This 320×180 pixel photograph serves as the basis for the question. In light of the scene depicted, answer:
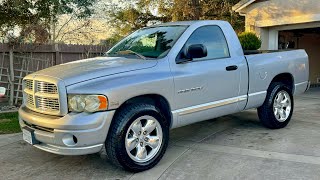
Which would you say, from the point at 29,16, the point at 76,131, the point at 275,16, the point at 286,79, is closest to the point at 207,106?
the point at 76,131

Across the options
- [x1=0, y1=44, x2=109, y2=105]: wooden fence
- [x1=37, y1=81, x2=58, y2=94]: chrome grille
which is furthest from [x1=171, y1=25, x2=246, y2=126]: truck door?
[x1=0, y1=44, x2=109, y2=105]: wooden fence

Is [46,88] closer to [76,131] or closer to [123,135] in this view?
[76,131]

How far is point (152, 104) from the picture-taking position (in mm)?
4652

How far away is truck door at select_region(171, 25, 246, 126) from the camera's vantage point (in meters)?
4.86

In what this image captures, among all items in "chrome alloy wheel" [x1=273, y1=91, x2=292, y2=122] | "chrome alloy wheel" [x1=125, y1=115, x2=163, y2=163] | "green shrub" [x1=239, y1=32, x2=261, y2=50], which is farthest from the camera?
"green shrub" [x1=239, y1=32, x2=261, y2=50]

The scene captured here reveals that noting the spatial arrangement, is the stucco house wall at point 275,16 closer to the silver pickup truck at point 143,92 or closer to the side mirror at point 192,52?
the silver pickup truck at point 143,92

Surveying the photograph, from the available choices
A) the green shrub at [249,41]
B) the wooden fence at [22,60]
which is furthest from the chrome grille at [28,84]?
the green shrub at [249,41]

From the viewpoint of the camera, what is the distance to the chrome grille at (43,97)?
4.13 meters

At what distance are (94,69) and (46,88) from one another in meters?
0.62

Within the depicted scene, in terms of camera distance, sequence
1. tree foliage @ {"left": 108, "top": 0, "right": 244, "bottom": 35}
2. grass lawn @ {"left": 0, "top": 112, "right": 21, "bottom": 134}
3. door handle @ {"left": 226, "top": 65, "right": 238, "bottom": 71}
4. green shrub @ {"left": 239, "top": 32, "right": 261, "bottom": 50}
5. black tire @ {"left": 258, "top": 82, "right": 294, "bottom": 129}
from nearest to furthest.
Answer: door handle @ {"left": 226, "top": 65, "right": 238, "bottom": 71} → black tire @ {"left": 258, "top": 82, "right": 294, "bottom": 129} → grass lawn @ {"left": 0, "top": 112, "right": 21, "bottom": 134} → green shrub @ {"left": 239, "top": 32, "right": 261, "bottom": 50} → tree foliage @ {"left": 108, "top": 0, "right": 244, "bottom": 35}

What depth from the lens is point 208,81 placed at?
5.12 m

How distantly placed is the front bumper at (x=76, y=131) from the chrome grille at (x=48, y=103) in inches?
4.6

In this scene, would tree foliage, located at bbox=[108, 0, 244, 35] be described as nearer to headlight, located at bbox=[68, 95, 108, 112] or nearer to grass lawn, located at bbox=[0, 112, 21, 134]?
grass lawn, located at bbox=[0, 112, 21, 134]

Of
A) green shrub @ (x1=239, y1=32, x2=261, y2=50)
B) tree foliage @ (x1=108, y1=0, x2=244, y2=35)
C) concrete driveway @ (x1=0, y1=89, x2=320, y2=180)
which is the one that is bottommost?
concrete driveway @ (x1=0, y1=89, x2=320, y2=180)
